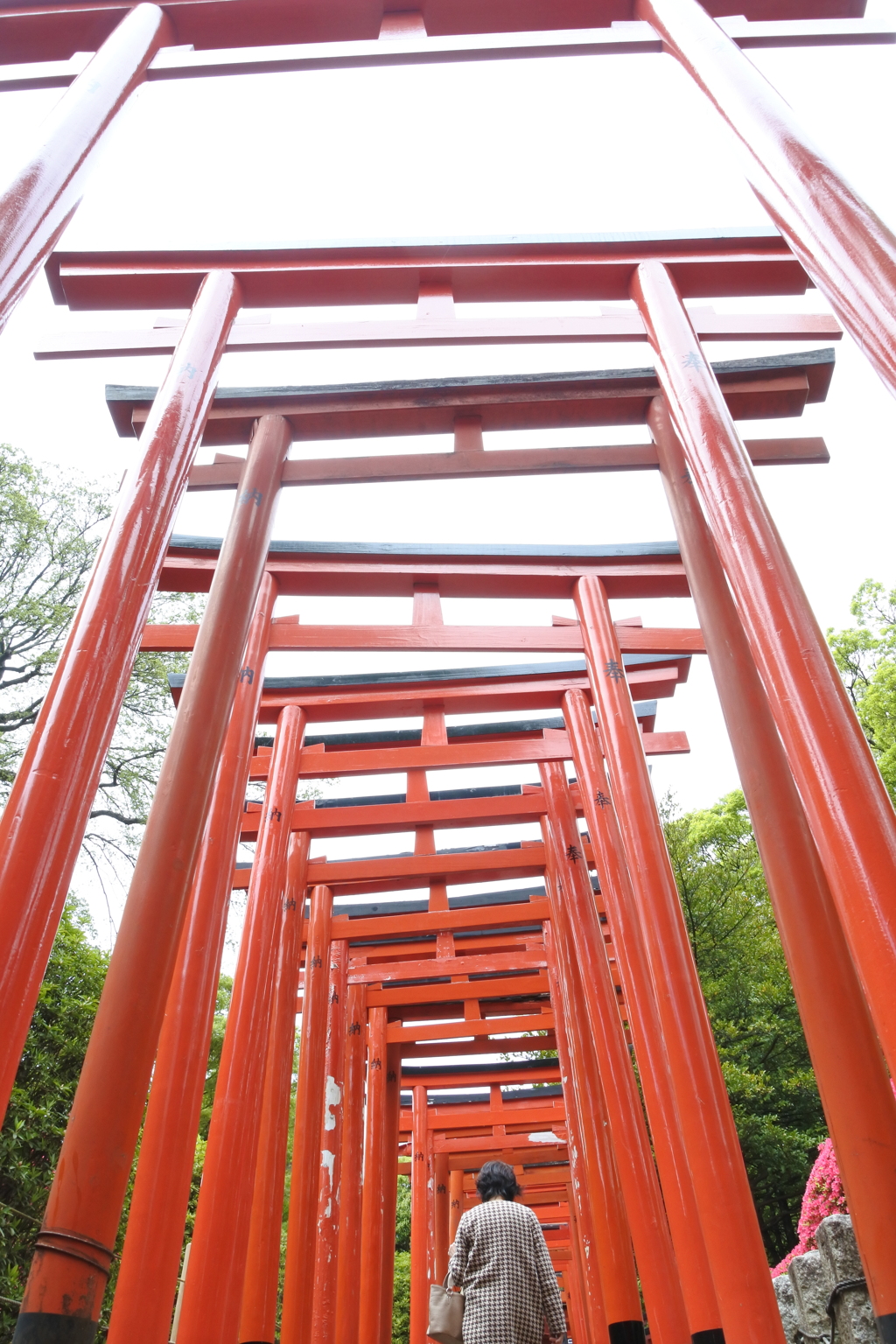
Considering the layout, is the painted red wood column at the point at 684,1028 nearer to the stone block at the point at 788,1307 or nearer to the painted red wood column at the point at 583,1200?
the painted red wood column at the point at 583,1200

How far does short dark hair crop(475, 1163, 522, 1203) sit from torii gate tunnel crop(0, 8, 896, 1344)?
35.6 inches

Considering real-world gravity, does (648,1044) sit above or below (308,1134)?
below

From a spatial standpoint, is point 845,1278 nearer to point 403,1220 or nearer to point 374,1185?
point 374,1185

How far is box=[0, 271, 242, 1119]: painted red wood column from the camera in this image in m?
2.83

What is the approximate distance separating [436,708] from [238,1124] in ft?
14.1

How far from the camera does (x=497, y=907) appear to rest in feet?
37.3

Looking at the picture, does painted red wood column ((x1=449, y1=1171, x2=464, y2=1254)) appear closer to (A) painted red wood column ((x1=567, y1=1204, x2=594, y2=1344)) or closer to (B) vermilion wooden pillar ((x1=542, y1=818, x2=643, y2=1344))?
(A) painted red wood column ((x1=567, y1=1204, x2=594, y2=1344))

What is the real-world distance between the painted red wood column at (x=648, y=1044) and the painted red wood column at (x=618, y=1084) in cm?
99

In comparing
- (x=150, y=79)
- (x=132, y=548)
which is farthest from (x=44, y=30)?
(x=132, y=548)

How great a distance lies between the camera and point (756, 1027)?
14.8m

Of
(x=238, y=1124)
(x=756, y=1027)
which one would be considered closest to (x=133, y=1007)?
(x=238, y=1124)

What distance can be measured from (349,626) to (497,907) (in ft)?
17.2

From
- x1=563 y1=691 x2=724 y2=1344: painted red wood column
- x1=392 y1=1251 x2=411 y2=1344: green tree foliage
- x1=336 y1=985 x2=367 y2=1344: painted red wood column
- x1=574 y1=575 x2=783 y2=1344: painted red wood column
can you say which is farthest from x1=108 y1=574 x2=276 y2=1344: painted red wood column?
x1=392 y1=1251 x2=411 y2=1344: green tree foliage

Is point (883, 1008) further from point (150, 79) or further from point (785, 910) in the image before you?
point (150, 79)
